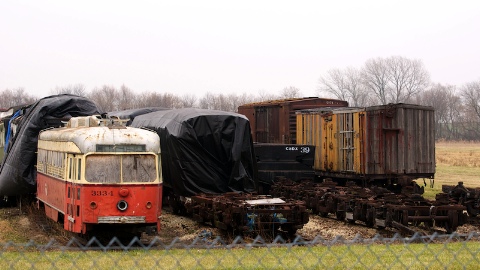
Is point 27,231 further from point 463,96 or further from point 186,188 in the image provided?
point 463,96

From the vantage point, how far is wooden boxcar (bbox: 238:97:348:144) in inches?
1110

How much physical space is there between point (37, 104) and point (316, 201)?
8293 millimetres

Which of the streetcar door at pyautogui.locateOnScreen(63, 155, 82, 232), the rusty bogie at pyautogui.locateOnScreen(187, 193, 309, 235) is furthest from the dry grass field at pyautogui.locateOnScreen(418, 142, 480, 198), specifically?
the streetcar door at pyautogui.locateOnScreen(63, 155, 82, 232)

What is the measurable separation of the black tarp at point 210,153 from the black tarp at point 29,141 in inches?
119

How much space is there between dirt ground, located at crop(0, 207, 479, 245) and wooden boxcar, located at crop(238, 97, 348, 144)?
30.9 ft

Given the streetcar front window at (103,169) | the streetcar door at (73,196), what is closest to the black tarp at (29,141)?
the streetcar door at (73,196)

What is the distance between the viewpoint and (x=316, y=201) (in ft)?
62.7

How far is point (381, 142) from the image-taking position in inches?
900

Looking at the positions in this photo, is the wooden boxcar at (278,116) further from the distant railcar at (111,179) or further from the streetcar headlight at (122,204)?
the streetcar headlight at (122,204)

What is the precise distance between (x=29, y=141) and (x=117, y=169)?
237 inches

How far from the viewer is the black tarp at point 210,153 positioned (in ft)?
58.0

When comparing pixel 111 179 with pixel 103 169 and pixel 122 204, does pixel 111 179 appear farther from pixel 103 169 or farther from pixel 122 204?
pixel 122 204

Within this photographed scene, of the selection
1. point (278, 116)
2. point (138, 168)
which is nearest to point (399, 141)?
point (278, 116)

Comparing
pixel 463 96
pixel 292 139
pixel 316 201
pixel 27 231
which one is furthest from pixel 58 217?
pixel 463 96
